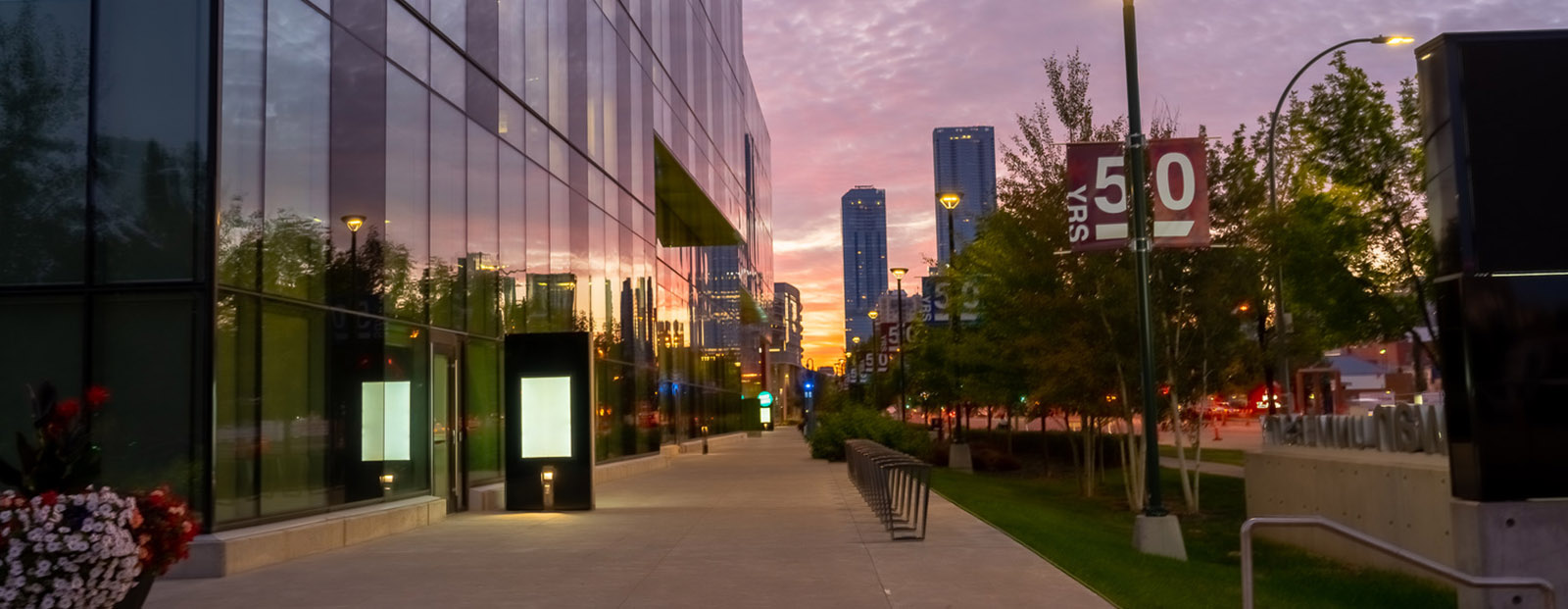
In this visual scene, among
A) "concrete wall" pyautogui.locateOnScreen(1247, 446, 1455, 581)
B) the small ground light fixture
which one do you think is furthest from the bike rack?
"concrete wall" pyautogui.locateOnScreen(1247, 446, 1455, 581)

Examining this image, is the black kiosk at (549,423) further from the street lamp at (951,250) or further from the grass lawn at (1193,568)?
the street lamp at (951,250)

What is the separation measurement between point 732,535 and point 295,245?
244 inches

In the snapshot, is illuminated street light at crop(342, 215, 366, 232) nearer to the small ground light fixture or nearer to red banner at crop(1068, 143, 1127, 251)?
the small ground light fixture

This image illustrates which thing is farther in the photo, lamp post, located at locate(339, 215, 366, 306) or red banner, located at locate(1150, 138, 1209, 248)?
lamp post, located at locate(339, 215, 366, 306)

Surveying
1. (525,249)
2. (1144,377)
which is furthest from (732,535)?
(525,249)

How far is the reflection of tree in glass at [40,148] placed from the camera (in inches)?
521

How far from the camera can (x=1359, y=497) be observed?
1611cm

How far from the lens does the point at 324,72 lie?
16250 millimetres

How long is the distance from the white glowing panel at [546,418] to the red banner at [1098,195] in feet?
28.9

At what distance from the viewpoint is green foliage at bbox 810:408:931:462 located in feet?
117

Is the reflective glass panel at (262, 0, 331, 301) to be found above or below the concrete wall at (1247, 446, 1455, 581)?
above

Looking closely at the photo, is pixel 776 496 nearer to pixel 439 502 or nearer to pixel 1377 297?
pixel 439 502

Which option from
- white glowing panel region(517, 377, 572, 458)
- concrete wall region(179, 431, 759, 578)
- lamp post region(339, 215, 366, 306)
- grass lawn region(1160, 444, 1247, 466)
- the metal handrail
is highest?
lamp post region(339, 215, 366, 306)

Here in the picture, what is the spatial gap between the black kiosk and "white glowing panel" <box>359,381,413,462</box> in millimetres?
1952
